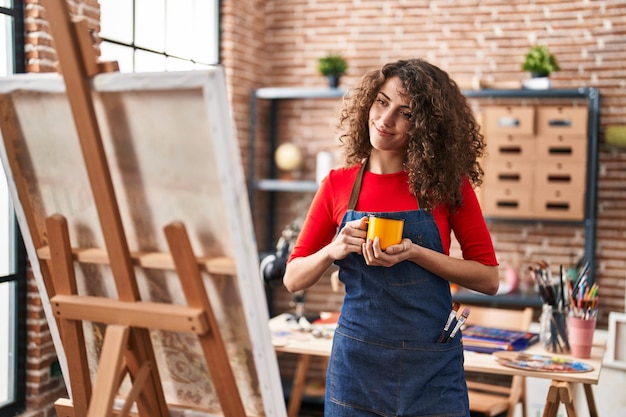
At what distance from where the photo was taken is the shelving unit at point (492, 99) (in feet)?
15.7

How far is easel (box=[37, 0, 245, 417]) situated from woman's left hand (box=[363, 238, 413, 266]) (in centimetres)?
49

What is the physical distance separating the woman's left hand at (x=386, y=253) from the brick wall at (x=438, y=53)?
329cm

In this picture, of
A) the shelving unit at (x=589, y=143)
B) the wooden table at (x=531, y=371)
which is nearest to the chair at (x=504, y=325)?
the wooden table at (x=531, y=371)

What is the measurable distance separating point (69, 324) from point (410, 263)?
89 cm

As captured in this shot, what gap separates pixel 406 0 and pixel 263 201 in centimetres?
166

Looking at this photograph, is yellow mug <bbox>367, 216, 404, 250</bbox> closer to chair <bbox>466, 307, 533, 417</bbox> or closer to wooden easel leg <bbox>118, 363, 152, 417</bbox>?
wooden easel leg <bbox>118, 363, 152, 417</bbox>

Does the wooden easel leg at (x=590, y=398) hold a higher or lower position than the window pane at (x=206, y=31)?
lower

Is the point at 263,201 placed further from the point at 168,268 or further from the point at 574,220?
the point at 168,268

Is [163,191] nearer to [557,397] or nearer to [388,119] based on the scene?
[388,119]

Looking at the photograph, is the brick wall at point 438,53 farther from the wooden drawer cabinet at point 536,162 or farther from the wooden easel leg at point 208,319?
the wooden easel leg at point 208,319

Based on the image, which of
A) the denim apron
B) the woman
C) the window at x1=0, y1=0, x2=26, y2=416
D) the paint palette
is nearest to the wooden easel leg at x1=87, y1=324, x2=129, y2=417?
the woman

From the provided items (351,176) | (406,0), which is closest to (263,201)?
(406,0)

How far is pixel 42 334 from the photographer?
3.46 m

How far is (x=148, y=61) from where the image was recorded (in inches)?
177
